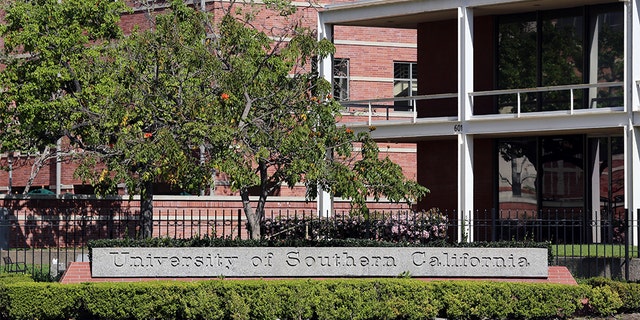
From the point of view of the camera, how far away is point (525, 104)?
33.5 m

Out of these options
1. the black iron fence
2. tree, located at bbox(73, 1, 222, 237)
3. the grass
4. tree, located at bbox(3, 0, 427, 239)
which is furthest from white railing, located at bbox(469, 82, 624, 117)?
tree, located at bbox(73, 1, 222, 237)

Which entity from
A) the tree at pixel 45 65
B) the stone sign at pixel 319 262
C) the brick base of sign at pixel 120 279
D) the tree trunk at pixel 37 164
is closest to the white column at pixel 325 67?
the tree at pixel 45 65

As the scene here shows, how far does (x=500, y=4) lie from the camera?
106 feet

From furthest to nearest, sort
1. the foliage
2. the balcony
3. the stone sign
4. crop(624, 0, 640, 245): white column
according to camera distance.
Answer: the balcony
crop(624, 0, 640, 245): white column
the foliage
the stone sign

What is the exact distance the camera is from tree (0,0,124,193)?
32.1 metres

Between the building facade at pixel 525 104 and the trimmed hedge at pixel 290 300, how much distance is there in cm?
867

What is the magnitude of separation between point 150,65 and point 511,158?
472 inches

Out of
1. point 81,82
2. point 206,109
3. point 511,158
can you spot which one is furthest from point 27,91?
point 511,158

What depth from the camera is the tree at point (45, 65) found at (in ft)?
105

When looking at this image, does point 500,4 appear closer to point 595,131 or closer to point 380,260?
point 595,131

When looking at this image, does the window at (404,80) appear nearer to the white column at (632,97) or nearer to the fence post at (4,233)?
the white column at (632,97)

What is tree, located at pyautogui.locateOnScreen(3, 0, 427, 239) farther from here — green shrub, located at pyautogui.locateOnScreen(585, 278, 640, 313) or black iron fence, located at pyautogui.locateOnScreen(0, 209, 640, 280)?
green shrub, located at pyautogui.locateOnScreen(585, 278, 640, 313)

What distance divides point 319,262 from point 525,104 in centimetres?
1202

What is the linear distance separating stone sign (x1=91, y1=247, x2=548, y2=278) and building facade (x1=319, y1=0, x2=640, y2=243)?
24.0 ft
